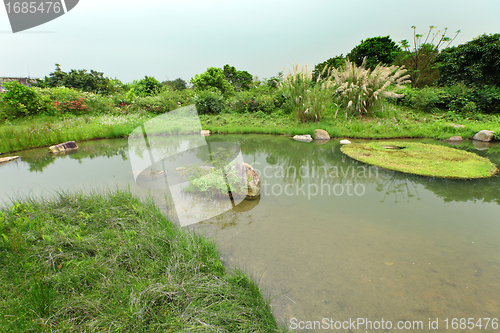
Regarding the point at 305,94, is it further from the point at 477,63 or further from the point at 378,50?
the point at 378,50

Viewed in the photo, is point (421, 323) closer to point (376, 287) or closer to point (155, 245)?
point (376, 287)

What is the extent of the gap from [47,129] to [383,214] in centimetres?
1178

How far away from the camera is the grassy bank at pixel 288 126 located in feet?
26.5

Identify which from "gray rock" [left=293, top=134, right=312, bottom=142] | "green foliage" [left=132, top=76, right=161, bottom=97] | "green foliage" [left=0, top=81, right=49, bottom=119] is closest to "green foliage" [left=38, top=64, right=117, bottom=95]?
"green foliage" [left=132, top=76, right=161, bottom=97]

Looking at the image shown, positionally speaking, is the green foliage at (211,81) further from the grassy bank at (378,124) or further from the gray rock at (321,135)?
the gray rock at (321,135)

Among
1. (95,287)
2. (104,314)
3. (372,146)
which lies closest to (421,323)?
(104,314)

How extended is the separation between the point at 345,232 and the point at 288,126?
8505 millimetres

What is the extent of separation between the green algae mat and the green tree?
22.4m

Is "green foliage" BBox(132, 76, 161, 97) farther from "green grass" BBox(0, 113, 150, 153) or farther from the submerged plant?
the submerged plant

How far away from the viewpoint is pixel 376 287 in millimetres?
2012

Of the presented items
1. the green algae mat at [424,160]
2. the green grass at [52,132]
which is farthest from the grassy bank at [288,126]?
the green algae mat at [424,160]

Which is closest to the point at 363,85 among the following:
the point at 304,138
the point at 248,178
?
the point at 304,138

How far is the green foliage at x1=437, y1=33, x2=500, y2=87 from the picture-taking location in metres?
11.2

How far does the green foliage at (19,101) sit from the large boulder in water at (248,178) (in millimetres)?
15022
